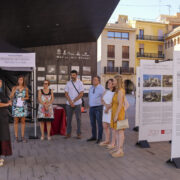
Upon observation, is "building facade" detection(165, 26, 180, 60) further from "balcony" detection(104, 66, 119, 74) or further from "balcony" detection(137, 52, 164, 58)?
"balcony" detection(104, 66, 119, 74)

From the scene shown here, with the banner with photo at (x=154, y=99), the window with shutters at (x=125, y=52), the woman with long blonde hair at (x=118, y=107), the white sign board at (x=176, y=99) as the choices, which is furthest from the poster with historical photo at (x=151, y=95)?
the window with shutters at (x=125, y=52)

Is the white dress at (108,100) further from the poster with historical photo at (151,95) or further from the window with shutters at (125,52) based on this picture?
the window with shutters at (125,52)

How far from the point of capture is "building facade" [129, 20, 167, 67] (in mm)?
38719

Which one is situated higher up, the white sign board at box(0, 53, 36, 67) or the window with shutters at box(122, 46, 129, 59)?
the window with shutters at box(122, 46, 129, 59)

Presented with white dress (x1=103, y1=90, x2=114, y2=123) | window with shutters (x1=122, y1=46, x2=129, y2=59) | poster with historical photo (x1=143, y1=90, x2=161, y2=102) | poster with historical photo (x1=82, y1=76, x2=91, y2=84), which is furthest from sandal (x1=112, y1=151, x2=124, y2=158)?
window with shutters (x1=122, y1=46, x2=129, y2=59)

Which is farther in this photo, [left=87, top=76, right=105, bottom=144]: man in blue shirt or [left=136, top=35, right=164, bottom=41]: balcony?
[left=136, top=35, right=164, bottom=41]: balcony

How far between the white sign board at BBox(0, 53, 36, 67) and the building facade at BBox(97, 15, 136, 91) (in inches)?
1207

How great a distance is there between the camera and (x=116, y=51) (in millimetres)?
36062

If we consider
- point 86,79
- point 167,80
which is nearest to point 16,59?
point 167,80

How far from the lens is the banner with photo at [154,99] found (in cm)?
490

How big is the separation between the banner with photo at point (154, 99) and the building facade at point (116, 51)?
30.5 m

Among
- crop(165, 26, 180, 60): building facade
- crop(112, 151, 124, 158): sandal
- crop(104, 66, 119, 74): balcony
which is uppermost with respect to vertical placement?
crop(165, 26, 180, 60): building facade

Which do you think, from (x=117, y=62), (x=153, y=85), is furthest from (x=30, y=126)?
(x=117, y=62)

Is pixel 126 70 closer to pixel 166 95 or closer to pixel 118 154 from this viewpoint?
pixel 166 95
